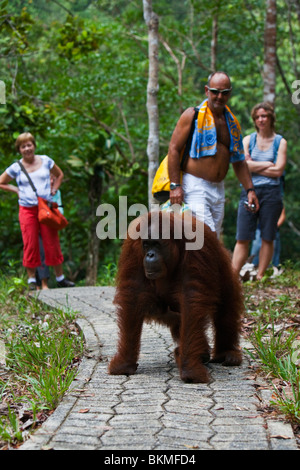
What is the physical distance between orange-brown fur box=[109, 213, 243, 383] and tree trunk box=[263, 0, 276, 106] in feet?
19.7

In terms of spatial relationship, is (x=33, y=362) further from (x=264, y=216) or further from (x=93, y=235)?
(x=93, y=235)

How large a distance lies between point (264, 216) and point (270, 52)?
346 centimetres

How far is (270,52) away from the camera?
31.4 ft

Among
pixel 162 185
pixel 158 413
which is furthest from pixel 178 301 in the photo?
pixel 162 185

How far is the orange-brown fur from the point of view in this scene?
3.68m

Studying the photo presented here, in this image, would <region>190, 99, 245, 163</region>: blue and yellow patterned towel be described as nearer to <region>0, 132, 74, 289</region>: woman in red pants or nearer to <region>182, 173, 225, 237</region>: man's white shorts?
<region>182, 173, 225, 237</region>: man's white shorts

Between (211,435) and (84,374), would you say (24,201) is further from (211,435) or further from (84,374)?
(211,435)

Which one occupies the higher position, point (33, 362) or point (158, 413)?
point (158, 413)

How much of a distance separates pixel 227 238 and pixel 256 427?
18.0 m

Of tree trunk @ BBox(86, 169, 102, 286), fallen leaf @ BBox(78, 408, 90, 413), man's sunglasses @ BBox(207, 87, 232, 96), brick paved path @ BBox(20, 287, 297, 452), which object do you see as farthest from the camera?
tree trunk @ BBox(86, 169, 102, 286)

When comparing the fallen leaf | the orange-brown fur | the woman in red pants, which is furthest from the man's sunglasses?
the woman in red pants

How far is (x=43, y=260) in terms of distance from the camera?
326 inches

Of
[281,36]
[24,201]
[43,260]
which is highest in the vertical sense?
[281,36]
